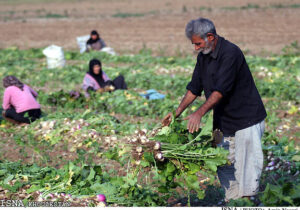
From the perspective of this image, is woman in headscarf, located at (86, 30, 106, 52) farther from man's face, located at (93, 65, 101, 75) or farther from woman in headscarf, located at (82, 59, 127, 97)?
man's face, located at (93, 65, 101, 75)

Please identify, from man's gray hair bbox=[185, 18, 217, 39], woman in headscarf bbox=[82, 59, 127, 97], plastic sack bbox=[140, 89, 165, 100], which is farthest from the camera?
woman in headscarf bbox=[82, 59, 127, 97]

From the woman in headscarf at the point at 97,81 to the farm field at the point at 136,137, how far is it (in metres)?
0.25

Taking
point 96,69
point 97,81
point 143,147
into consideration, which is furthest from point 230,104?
point 97,81

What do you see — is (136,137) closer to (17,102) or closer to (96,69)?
(17,102)

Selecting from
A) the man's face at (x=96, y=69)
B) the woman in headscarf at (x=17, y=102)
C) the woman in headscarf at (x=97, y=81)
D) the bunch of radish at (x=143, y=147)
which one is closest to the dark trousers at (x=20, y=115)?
the woman in headscarf at (x=17, y=102)

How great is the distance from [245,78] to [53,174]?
2.17 m

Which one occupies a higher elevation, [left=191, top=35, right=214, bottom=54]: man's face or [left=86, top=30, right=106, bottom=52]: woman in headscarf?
[left=86, top=30, right=106, bottom=52]: woman in headscarf

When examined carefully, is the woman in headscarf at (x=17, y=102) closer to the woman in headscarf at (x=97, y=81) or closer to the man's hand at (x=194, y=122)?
the woman in headscarf at (x=97, y=81)

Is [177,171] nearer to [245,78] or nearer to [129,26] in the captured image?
[245,78]

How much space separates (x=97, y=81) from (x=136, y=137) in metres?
5.00

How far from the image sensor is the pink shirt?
263 inches

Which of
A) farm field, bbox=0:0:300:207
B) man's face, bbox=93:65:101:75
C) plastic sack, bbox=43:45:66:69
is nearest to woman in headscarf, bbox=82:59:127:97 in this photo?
man's face, bbox=93:65:101:75

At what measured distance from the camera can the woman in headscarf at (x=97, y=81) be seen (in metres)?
7.88

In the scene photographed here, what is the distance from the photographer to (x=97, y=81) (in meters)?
8.09
